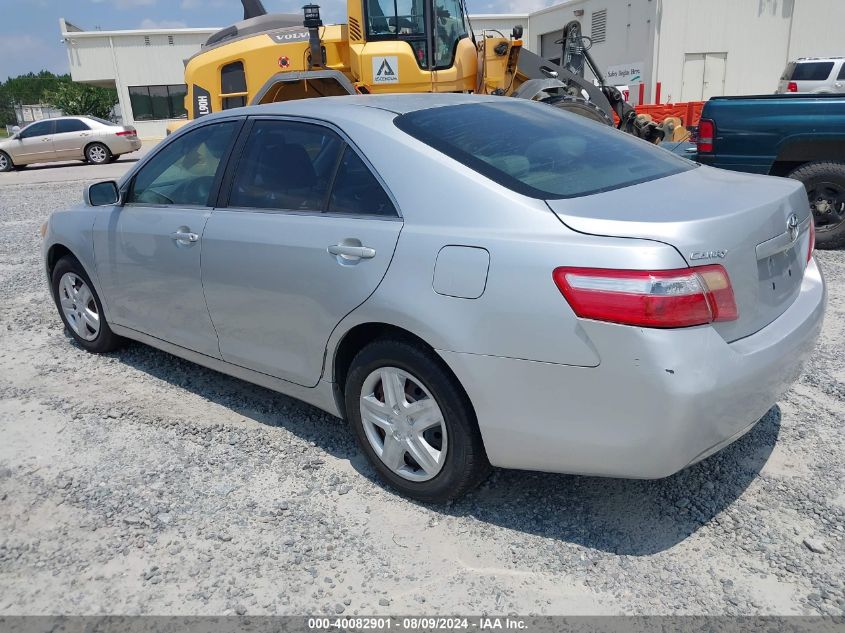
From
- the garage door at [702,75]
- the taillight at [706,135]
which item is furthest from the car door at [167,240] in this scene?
the garage door at [702,75]

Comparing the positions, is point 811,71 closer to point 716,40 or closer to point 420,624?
point 716,40

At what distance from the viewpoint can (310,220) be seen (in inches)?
124

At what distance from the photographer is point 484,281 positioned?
250cm

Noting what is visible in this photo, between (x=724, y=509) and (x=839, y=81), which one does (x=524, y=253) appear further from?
(x=839, y=81)

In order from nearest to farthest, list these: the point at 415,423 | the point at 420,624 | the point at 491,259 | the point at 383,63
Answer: the point at 420,624 < the point at 491,259 < the point at 415,423 < the point at 383,63

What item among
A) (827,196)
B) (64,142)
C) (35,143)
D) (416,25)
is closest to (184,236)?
(827,196)

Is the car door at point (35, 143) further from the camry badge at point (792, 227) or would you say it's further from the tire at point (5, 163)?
the camry badge at point (792, 227)

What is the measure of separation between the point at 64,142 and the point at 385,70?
14.7 metres

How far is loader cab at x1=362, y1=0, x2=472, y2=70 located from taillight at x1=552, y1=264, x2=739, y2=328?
8.99 meters

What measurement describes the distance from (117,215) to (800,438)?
13.0 ft

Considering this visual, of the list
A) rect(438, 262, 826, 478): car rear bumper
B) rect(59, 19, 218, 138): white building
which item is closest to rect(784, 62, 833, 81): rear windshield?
rect(438, 262, 826, 478): car rear bumper

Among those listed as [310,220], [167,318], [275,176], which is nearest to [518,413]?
[310,220]

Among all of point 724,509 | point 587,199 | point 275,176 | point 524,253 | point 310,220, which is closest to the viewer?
point 524,253

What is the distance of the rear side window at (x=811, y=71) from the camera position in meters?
18.4
